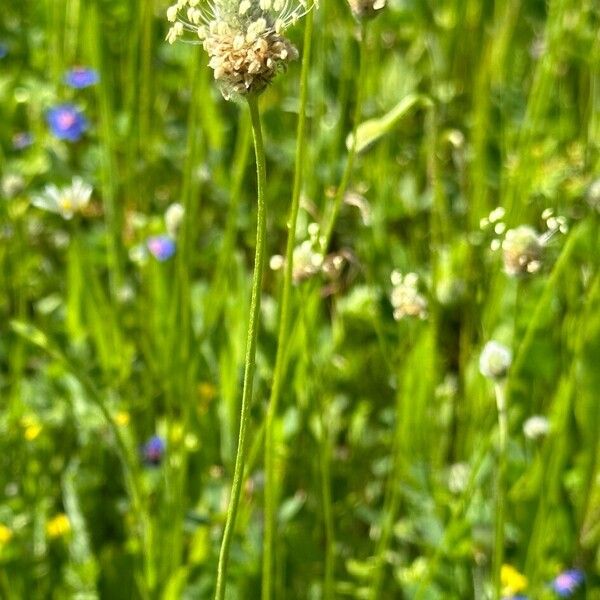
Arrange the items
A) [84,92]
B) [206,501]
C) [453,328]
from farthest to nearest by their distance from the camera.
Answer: [84,92] → [453,328] → [206,501]

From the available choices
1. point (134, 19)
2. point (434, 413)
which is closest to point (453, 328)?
point (434, 413)

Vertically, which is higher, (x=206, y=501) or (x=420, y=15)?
(x=420, y=15)

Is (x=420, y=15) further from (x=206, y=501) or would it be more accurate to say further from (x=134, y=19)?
(x=206, y=501)

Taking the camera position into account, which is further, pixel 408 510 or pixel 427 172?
pixel 427 172

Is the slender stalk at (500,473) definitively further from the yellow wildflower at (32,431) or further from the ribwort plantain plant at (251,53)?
the yellow wildflower at (32,431)

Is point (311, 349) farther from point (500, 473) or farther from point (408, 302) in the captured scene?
point (500, 473)

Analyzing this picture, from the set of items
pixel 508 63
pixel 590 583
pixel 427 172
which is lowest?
pixel 590 583

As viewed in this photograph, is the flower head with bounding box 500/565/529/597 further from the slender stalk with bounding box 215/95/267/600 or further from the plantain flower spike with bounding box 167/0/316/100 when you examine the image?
the plantain flower spike with bounding box 167/0/316/100
